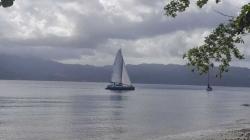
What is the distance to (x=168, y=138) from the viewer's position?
58.9 m

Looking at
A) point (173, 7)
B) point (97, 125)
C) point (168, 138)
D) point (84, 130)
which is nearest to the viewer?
point (173, 7)

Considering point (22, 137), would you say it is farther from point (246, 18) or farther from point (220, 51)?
point (246, 18)

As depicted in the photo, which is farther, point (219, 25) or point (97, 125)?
point (97, 125)

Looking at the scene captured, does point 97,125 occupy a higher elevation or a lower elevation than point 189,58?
lower

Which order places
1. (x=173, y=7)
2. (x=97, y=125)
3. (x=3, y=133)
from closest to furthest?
1. (x=173, y=7)
2. (x=3, y=133)
3. (x=97, y=125)

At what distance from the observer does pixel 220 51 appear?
3177 centimetres

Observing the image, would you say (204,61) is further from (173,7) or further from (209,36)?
(173,7)

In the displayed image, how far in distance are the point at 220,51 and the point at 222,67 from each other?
107 cm

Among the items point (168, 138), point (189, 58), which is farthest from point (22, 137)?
point (189, 58)

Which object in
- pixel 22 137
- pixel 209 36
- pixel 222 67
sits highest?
pixel 209 36

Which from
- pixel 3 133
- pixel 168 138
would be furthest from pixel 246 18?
pixel 3 133

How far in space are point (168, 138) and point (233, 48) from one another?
95.4 ft

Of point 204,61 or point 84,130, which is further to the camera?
point 84,130

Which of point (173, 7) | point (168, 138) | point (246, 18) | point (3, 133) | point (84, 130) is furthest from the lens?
point (84, 130)
